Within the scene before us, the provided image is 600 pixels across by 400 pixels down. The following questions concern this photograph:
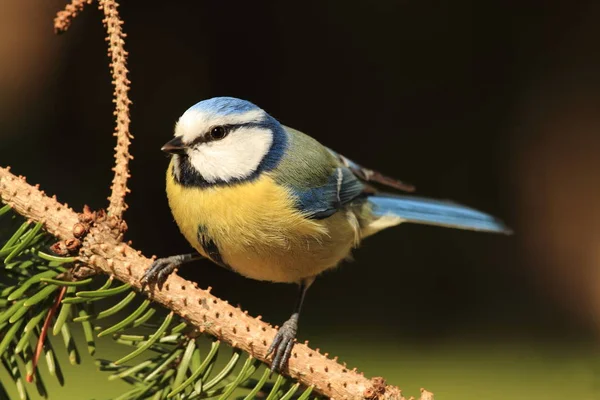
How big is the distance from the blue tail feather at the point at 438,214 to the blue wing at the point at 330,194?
0.16 meters

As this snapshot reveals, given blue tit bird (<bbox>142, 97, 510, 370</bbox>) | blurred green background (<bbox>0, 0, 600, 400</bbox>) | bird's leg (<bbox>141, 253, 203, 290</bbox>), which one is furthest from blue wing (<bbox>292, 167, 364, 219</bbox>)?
blurred green background (<bbox>0, 0, 600, 400</bbox>)

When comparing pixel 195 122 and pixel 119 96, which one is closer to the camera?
pixel 119 96

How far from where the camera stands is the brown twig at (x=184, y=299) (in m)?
0.94

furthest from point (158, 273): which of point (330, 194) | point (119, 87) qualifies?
point (330, 194)

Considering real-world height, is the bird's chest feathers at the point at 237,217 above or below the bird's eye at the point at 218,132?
below

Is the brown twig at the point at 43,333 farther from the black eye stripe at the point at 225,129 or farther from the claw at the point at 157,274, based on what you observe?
the black eye stripe at the point at 225,129

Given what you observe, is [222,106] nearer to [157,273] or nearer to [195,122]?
[195,122]

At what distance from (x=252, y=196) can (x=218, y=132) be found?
14 cm

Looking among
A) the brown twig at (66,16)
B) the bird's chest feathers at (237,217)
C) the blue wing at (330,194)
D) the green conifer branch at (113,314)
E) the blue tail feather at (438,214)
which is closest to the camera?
the green conifer branch at (113,314)

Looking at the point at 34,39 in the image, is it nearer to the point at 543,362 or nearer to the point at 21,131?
the point at 21,131

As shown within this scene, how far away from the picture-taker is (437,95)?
3.60 m

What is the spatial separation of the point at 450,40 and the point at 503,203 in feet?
2.67

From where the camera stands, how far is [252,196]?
1.38m

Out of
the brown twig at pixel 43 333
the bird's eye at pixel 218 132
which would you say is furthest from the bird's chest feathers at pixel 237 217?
the brown twig at pixel 43 333
